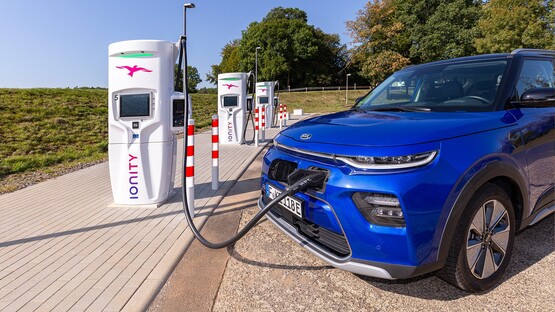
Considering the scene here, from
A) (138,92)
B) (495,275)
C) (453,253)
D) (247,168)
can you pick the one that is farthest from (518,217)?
(247,168)

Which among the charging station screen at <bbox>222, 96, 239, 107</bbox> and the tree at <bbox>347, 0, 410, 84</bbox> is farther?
the tree at <bbox>347, 0, 410, 84</bbox>

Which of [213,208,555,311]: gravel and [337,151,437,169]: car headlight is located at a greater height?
[337,151,437,169]: car headlight

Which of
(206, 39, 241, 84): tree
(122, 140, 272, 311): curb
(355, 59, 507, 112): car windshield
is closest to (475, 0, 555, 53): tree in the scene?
(355, 59, 507, 112): car windshield

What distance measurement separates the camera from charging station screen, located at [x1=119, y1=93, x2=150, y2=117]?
445 centimetres

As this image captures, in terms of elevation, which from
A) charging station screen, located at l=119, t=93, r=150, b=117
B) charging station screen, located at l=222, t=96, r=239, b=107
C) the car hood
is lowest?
the car hood

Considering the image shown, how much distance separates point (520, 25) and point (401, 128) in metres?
31.5

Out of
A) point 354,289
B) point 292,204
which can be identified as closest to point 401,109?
point 292,204

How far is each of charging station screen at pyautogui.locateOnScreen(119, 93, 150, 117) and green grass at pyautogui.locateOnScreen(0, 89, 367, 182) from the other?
167 inches

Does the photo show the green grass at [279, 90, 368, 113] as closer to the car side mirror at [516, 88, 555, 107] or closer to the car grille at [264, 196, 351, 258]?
the car side mirror at [516, 88, 555, 107]

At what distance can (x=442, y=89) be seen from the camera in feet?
10.5

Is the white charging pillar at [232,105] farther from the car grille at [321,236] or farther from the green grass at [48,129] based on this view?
the car grille at [321,236]

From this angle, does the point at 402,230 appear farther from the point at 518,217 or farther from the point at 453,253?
the point at 518,217

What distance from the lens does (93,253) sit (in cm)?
323

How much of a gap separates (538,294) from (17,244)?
471 centimetres
